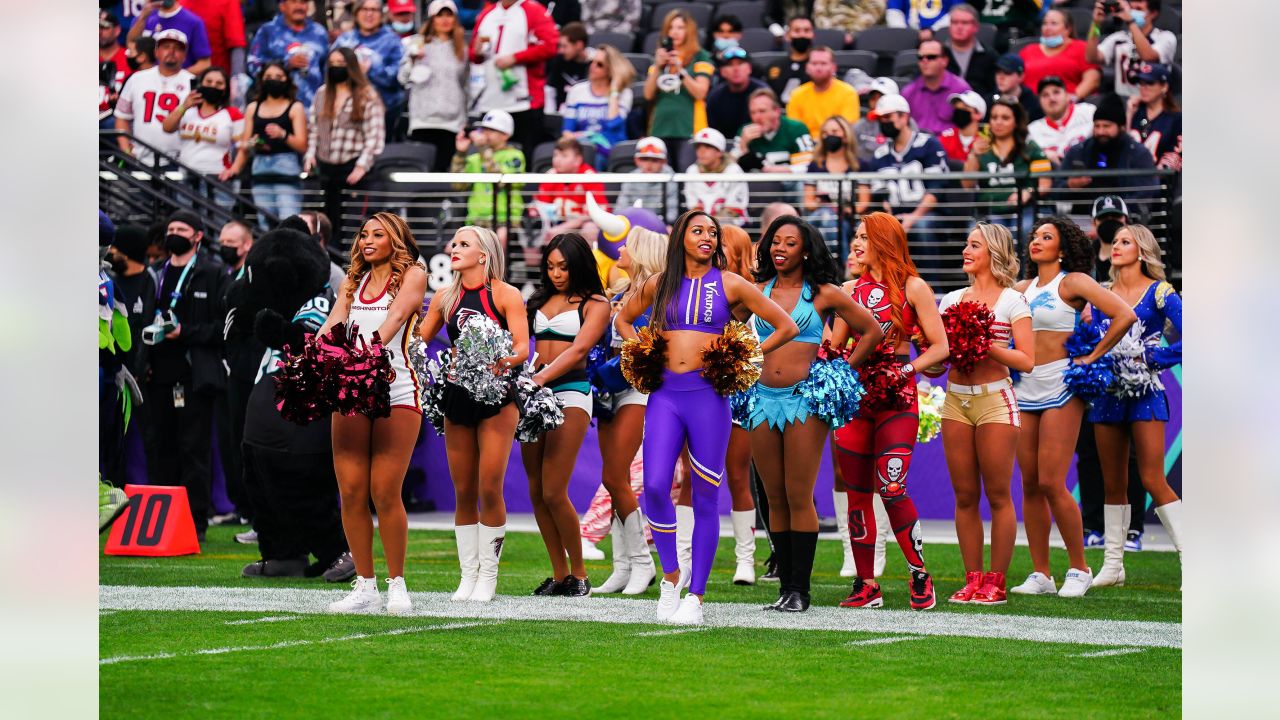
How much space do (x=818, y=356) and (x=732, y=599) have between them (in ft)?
4.81

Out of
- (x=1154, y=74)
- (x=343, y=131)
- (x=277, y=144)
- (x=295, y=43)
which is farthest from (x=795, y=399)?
(x=295, y=43)

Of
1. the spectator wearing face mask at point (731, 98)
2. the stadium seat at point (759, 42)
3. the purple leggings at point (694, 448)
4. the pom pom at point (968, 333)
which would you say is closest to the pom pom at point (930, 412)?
the pom pom at point (968, 333)

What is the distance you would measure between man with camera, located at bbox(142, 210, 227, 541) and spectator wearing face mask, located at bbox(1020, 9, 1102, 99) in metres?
8.19

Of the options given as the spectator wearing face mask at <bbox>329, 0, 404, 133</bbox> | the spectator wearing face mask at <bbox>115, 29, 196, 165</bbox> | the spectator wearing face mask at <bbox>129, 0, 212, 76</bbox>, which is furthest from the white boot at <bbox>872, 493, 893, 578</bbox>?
the spectator wearing face mask at <bbox>129, 0, 212, 76</bbox>

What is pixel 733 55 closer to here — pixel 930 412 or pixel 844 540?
pixel 930 412

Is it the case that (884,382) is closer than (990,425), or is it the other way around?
(884,382)

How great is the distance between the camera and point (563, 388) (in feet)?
28.3

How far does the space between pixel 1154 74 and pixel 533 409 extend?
305 inches

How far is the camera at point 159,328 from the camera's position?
1200cm

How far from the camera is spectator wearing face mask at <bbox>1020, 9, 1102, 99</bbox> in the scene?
50.6ft

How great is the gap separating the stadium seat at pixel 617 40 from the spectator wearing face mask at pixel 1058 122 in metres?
4.82

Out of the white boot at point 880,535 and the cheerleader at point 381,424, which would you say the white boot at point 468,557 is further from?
the white boot at point 880,535

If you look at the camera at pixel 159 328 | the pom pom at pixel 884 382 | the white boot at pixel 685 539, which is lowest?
the white boot at pixel 685 539
